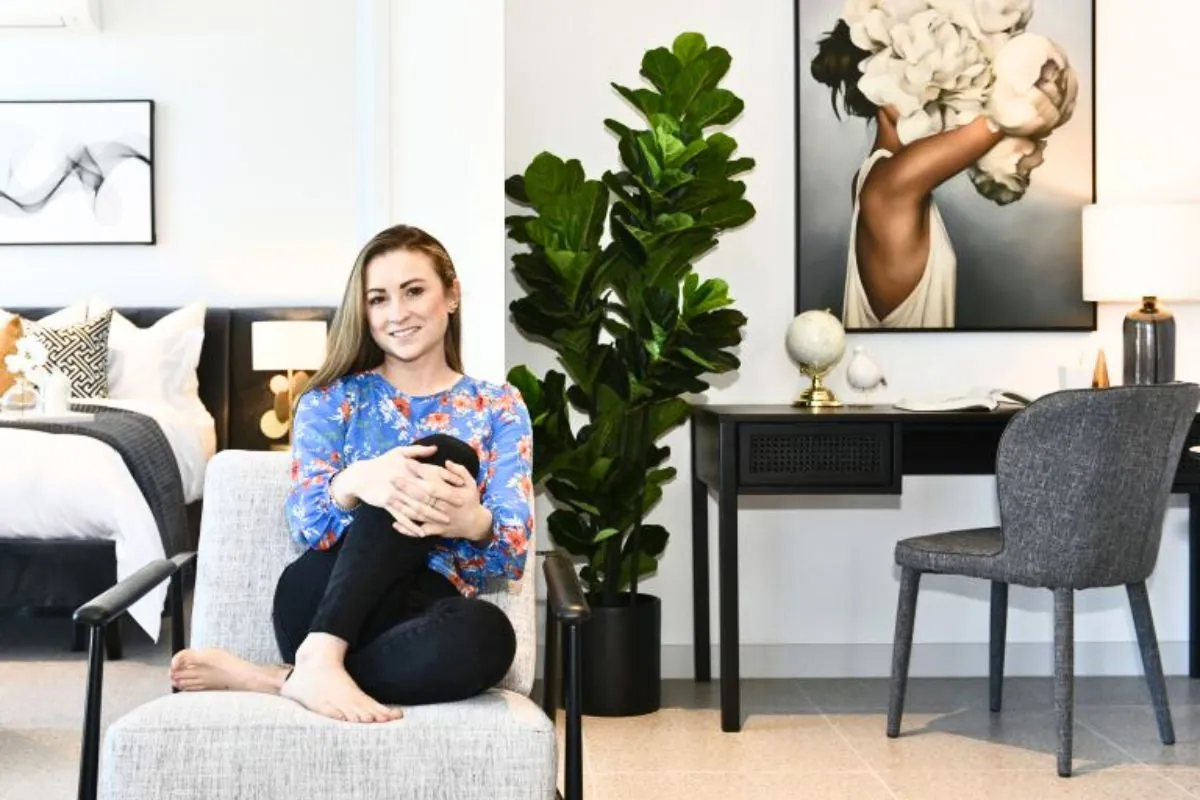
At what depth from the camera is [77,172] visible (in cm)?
645

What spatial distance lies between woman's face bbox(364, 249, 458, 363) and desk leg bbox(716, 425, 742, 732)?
4.72ft

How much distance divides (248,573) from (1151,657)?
2235 millimetres

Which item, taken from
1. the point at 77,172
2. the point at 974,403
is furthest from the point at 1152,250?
the point at 77,172

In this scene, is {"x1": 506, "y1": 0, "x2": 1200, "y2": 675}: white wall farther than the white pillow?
No

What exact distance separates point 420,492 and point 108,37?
4746 millimetres

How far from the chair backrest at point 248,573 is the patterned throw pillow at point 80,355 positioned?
11.3 feet

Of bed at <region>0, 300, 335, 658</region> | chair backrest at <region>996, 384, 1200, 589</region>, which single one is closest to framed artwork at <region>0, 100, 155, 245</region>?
bed at <region>0, 300, 335, 658</region>

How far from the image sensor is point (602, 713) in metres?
4.06

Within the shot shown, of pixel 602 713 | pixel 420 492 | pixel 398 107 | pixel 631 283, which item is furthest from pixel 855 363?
pixel 420 492

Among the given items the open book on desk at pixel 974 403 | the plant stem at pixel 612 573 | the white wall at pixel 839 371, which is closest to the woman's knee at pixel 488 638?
the plant stem at pixel 612 573

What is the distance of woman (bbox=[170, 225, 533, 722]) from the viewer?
2.27 m

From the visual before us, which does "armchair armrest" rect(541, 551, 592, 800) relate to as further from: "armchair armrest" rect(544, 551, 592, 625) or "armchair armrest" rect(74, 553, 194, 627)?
"armchair armrest" rect(74, 553, 194, 627)

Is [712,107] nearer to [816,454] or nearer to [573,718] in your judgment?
[816,454]

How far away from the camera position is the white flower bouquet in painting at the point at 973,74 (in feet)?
14.9
